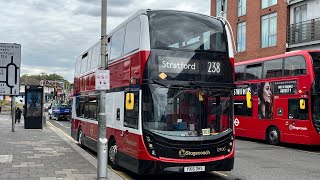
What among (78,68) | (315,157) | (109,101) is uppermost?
(78,68)

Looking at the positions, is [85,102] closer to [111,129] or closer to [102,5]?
[111,129]

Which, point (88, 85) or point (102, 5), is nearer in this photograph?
point (102, 5)

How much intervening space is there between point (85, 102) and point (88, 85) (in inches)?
30.1

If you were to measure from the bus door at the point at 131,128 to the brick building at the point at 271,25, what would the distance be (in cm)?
1667

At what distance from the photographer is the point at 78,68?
57.3 feet

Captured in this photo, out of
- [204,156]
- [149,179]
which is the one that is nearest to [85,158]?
[149,179]

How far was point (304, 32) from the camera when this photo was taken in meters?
27.1

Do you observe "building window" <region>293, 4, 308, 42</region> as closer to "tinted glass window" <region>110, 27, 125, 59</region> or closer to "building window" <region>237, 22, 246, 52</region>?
"building window" <region>237, 22, 246, 52</region>

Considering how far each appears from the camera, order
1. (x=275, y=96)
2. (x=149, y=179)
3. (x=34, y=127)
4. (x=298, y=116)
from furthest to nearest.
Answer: (x=34, y=127), (x=275, y=96), (x=298, y=116), (x=149, y=179)

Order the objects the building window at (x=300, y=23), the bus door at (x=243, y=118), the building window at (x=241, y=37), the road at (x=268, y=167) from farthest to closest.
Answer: the building window at (x=241, y=37)
the building window at (x=300, y=23)
the bus door at (x=243, y=118)
the road at (x=268, y=167)

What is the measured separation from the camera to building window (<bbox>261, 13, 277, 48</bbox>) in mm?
30359

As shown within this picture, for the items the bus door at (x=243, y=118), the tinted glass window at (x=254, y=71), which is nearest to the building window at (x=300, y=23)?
the tinted glass window at (x=254, y=71)

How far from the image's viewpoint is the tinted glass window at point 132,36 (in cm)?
948

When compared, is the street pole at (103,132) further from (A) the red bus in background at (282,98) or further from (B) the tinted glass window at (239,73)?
(B) the tinted glass window at (239,73)
